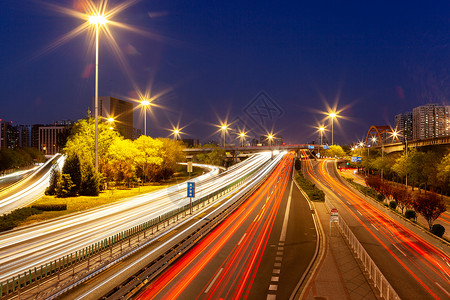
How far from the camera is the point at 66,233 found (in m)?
23.9

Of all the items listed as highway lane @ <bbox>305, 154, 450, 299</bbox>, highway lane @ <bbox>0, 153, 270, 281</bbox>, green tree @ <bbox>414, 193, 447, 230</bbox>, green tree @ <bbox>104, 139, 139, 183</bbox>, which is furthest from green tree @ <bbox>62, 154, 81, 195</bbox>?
green tree @ <bbox>414, 193, 447, 230</bbox>

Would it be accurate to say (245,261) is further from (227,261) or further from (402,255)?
(402,255)

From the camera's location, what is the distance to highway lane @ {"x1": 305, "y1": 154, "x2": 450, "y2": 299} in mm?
16875

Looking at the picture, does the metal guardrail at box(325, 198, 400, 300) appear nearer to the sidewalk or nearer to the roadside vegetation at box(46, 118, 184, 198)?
the sidewalk

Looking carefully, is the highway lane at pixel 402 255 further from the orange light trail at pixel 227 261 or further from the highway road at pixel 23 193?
the highway road at pixel 23 193

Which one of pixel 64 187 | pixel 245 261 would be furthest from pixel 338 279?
pixel 64 187

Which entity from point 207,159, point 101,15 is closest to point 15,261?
point 101,15

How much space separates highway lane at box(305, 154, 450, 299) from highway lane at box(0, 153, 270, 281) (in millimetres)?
20015

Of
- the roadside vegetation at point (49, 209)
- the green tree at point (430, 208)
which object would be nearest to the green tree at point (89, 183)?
the roadside vegetation at point (49, 209)

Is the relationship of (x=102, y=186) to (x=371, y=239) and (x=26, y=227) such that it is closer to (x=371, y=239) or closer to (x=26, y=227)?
(x=26, y=227)

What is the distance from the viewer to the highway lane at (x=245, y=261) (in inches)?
607

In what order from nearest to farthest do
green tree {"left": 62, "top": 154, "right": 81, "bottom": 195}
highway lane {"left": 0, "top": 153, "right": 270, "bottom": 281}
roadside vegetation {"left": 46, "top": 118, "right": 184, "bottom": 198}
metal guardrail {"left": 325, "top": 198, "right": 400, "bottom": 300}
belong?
metal guardrail {"left": 325, "top": 198, "right": 400, "bottom": 300} → highway lane {"left": 0, "top": 153, "right": 270, "bottom": 281} → green tree {"left": 62, "top": 154, "right": 81, "bottom": 195} → roadside vegetation {"left": 46, "top": 118, "right": 184, "bottom": 198}

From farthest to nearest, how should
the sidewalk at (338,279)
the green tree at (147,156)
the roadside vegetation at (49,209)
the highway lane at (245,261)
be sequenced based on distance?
the green tree at (147,156)
the roadside vegetation at (49,209)
the highway lane at (245,261)
the sidewalk at (338,279)

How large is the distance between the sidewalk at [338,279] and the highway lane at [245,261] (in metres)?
1.04
